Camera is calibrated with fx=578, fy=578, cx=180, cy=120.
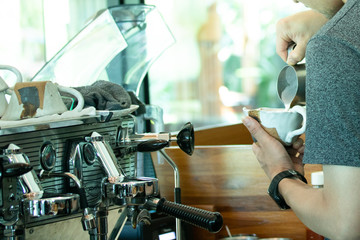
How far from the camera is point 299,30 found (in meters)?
1.07

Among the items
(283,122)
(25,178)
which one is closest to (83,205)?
(25,178)

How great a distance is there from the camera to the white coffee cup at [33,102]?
981 millimetres

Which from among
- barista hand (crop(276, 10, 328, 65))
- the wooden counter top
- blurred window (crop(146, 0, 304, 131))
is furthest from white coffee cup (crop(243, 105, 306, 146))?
blurred window (crop(146, 0, 304, 131))

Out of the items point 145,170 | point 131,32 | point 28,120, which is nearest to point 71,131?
point 28,120

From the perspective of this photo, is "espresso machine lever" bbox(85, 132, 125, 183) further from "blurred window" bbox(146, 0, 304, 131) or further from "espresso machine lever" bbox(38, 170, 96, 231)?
"blurred window" bbox(146, 0, 304, 131)

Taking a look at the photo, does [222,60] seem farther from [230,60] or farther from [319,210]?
[319,210]

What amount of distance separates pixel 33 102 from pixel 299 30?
50cm

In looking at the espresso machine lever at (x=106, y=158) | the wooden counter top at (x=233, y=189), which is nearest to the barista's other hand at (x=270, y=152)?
the espresso machine lever at (x=106, y=158)

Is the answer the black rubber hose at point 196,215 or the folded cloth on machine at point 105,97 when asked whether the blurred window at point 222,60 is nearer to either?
the folded cloth on machine at point 105,97

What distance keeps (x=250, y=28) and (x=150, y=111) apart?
273 cm

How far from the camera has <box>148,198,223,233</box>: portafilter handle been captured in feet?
3.00

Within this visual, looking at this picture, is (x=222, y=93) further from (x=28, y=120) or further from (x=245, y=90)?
(x=28, y=120)

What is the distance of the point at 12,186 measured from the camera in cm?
80

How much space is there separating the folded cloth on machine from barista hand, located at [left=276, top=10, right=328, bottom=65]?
13.2 inches
